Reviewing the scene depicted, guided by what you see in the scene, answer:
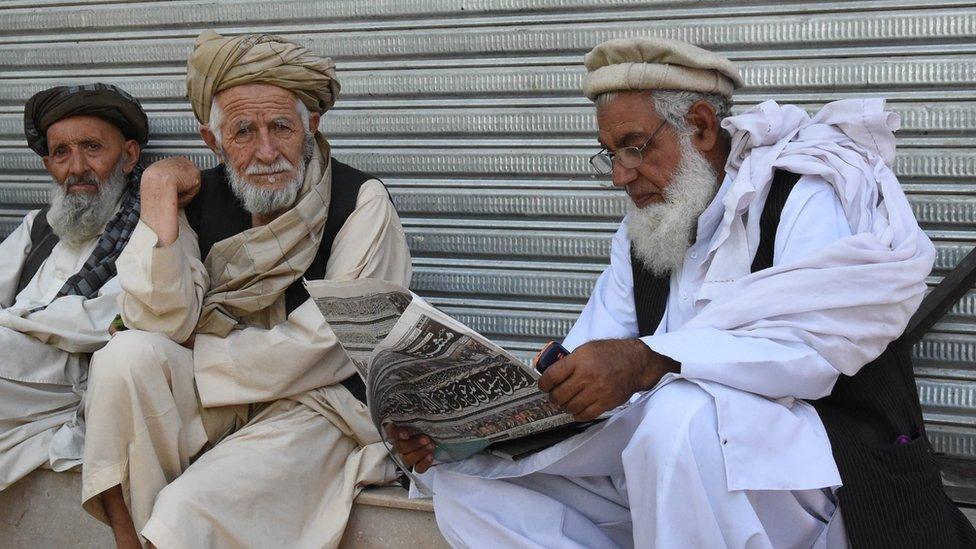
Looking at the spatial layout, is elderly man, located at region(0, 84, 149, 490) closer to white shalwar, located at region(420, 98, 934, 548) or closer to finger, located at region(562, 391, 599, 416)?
white shalwar, located at region(420, 98, 934, 548)

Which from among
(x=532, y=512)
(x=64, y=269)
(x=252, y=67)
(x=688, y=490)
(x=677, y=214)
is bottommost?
(x=532, y=512)

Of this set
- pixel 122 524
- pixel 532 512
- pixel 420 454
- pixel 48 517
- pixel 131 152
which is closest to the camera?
pixel 532 512

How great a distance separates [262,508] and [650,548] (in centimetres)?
132

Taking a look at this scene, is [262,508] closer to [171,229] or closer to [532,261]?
[171,229]

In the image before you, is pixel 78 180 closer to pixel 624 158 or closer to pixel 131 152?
pixel 131 152

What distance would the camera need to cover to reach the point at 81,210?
4570mm

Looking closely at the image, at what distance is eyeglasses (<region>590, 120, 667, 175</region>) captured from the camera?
3.31 meters

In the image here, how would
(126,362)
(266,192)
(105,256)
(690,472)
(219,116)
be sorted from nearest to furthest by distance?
(690,472), (126,362), (266,192), (219,116), (105,256)

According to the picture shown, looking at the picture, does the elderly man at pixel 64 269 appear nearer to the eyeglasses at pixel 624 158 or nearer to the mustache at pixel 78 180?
the mustache at pixel 78 180

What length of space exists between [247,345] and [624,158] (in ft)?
4.18

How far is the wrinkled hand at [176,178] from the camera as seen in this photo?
388cm

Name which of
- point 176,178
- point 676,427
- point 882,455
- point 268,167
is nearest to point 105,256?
point 176,178

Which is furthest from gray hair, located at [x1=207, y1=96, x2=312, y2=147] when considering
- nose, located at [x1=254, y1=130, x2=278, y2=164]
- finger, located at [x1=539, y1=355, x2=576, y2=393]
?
finger, located at [x1=539, y1=355, x2=576, y2=393]

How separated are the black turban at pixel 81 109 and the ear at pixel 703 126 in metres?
2.46
